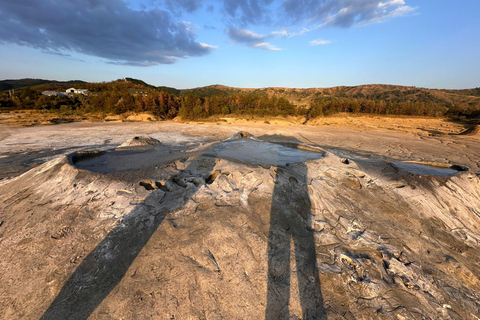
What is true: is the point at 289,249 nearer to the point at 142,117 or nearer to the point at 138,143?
the point at 138,143

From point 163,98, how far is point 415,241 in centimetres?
2695

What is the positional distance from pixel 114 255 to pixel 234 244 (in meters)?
1.50

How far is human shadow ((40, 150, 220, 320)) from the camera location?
2.29 meters

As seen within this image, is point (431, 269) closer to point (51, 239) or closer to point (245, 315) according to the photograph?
point (245, 315)

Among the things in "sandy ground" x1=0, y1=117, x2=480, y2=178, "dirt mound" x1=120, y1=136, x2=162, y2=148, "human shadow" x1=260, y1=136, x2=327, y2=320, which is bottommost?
"sandy ground" x1=0, y1=117, x2=480, y2=178

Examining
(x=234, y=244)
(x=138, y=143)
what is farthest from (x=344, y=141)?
(x=234, y=244)

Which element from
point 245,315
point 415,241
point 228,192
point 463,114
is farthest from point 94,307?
point 463,114

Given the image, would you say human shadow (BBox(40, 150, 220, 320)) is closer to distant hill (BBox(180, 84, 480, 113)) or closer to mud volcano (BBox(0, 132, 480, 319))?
mud volcano (BBox(0, 132, 480, 319))

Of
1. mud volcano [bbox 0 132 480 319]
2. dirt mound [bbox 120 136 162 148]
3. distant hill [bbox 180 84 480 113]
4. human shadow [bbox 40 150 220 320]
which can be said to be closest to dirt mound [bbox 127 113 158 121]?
dirt mound [bbox 120 136 162 148]

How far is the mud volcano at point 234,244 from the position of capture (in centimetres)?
240

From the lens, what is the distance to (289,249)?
3023 millimetres

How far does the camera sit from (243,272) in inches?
105

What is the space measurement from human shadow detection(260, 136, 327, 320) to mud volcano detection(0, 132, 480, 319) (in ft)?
0.05

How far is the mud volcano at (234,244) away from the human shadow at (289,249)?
0.01 m
